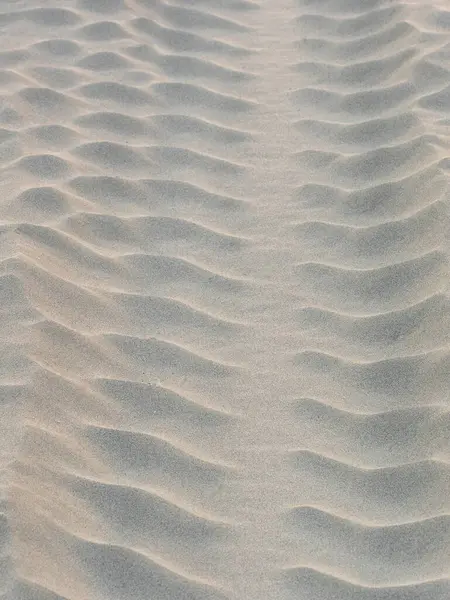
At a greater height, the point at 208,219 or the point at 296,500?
the point at 208,219

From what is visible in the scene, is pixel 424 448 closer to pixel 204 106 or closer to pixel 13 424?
pixel 13 424

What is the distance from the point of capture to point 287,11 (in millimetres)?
4168

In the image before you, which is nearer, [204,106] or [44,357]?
[44,357]

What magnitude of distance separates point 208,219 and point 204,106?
2.44ft

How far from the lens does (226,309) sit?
2.63 meters

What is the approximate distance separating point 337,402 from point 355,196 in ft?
2.99

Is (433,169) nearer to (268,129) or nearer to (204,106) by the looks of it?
(268,129)

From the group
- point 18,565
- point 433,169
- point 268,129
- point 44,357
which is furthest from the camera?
point 268,129

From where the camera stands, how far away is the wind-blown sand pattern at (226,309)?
1.97 meters

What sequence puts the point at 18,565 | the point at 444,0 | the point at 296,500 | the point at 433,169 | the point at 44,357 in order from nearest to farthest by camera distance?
the point at 18,565 < the point at 296,500 < the point at 44,357 < the point at 433,169 < the point at 444,0

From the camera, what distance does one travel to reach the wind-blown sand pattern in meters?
1.97

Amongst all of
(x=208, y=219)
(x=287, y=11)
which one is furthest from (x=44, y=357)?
(x=287, y=11)

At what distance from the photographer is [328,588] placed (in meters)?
1.88

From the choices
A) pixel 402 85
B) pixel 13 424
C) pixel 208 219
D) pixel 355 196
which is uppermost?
pixel 402 85
